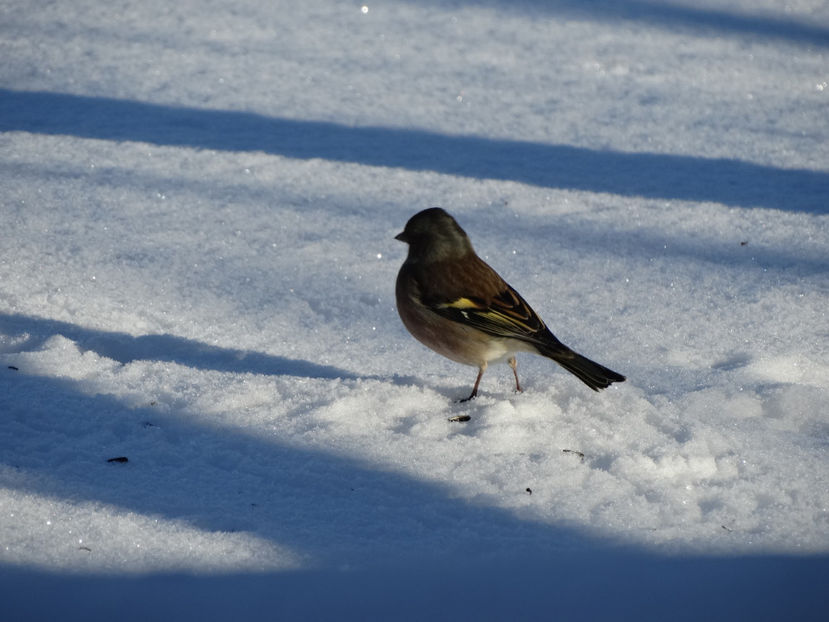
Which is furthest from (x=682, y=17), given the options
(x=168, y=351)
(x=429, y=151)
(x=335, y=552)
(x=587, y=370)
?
(x=335, y=552)

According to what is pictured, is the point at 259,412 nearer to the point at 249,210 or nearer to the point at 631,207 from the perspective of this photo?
the point at 249,210

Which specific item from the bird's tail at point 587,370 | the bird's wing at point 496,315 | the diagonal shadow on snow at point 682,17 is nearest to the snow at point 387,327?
the bird's tail at point 587,370

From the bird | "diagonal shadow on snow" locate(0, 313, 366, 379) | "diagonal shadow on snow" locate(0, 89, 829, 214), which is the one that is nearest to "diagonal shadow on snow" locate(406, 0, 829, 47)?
"diagonal shadow on snow" locate(0, 89, 829, 214)

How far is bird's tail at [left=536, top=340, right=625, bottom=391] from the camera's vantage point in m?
3.22

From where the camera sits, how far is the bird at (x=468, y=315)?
3350 millimetres

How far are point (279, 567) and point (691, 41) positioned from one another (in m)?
8.43

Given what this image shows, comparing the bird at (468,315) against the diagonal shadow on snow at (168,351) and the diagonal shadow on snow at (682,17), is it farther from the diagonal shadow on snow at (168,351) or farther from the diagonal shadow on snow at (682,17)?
the diagonal shadow on snow at (682,17)

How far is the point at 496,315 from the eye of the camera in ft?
11.1

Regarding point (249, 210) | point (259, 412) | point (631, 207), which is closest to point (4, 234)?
point (249, 210)

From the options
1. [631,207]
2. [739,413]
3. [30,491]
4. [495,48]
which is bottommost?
[30,491]

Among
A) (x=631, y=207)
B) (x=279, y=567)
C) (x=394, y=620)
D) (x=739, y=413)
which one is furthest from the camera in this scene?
(x=631, y=207)

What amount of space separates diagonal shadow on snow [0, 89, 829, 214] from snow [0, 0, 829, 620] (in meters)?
0.04

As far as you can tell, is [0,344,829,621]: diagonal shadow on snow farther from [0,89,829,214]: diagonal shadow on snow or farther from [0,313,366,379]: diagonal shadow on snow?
[0,89,829,214]: diagonal shadow on snow

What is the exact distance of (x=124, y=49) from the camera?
8.27 metres
